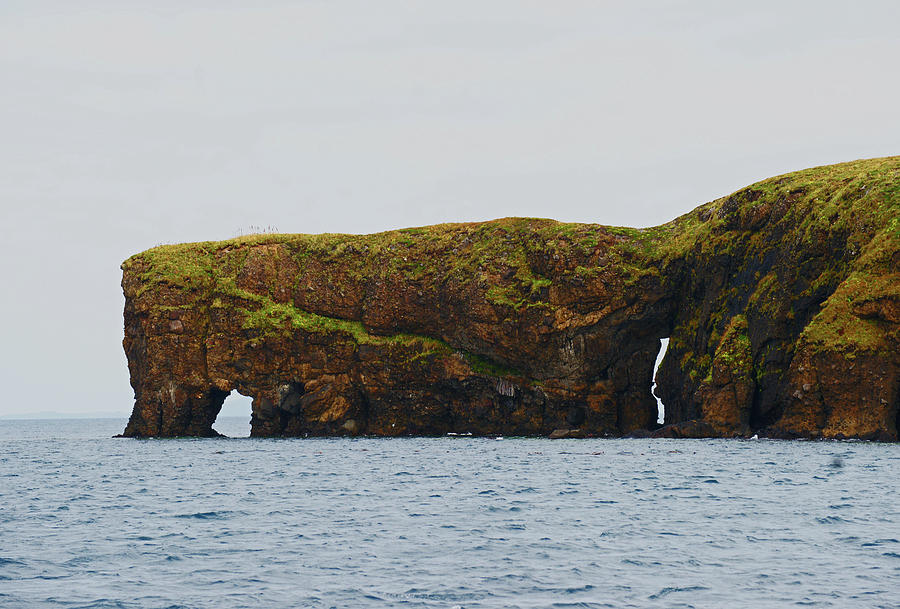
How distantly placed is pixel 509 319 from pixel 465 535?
2270 inches

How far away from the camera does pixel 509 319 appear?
83.4m

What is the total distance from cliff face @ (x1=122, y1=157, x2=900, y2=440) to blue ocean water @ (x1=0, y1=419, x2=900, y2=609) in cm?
2157

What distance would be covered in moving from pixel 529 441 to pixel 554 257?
63.3ft

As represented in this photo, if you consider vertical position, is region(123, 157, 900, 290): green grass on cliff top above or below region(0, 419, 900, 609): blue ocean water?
above

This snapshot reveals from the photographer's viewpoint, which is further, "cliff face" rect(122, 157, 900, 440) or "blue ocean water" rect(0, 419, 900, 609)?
"cliff face" rect(122, 157, 900, 440)

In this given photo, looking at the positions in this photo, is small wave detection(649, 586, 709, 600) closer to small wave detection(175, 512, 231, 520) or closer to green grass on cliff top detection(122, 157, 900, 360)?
small wave detection(175, 512, 231, 520)

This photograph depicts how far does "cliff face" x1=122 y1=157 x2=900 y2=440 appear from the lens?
7000 cm

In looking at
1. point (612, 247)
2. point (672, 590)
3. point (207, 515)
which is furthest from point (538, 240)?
point (672, 590)

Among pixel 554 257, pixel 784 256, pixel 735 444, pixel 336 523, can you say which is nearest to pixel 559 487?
pixel 336 523

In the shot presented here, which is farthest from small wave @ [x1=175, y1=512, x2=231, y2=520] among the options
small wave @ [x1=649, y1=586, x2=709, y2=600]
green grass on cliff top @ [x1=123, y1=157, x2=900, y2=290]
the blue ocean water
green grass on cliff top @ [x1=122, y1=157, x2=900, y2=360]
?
green grass on cliff top @ [x1=123, y1=157, x2=900, y2=290]

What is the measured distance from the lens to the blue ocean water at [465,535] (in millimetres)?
19203

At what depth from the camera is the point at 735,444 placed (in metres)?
61.8

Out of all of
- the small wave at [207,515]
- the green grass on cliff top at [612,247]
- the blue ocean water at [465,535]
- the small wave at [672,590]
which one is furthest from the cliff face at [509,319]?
the small wave at [672,590]

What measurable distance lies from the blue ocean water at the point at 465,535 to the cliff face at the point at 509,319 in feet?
70.8
